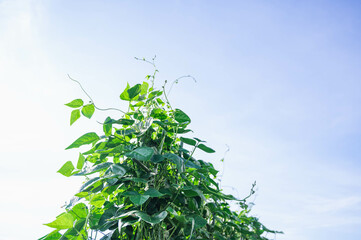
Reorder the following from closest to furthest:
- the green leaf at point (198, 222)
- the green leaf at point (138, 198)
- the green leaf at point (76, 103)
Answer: the green leaf at point (138, 198)
the green leaf at point (198, 222)
the green leaf at point (76, 103)

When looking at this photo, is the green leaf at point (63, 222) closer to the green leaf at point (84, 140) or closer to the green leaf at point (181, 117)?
the green leaf at point (84, 140)

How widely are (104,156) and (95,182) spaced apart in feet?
0.32

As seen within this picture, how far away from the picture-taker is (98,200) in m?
1.03

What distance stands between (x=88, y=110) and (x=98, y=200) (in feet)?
0.94

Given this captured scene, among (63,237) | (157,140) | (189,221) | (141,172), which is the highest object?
(157,140)

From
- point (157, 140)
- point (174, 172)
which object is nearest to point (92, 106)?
point (157, 140)

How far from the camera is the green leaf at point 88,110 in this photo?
3.48 ft

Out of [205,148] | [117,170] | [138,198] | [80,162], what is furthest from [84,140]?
[205,148]

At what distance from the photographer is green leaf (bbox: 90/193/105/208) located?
1.02 m

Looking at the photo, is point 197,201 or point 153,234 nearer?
point 153,234

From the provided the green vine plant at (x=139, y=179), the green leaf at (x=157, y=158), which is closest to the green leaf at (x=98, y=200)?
the green vine plant at (x=139, y=179)

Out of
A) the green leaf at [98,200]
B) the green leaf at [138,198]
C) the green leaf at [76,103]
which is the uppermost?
the green leaf at [76,103]

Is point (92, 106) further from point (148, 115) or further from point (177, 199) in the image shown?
point (177, 199)

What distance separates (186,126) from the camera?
1.11 meters
